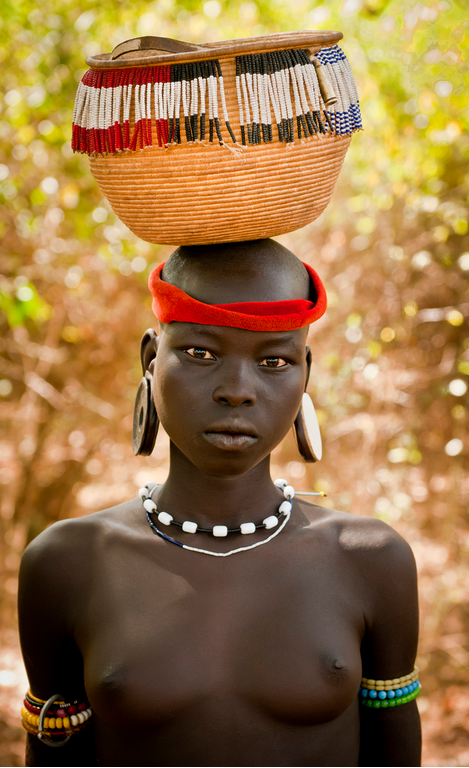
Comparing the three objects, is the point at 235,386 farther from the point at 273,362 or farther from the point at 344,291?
the point at 344,291

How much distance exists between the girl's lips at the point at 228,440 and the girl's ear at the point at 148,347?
0.36m

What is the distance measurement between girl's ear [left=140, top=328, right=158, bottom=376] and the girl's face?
0.59 ft

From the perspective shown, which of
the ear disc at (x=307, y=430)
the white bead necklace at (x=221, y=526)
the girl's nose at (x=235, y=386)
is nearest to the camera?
the girl's nose at (x=235, y=386)

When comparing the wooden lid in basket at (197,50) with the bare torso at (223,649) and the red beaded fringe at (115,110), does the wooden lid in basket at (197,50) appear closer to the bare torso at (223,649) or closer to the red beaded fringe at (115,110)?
the red beaded fringe at (115,110)

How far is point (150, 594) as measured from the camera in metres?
1.66

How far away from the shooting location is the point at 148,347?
1819mm

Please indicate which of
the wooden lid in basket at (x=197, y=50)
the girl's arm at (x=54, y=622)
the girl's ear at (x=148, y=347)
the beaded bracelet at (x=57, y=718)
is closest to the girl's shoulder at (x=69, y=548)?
the girl's arm at (x=54, y=622)

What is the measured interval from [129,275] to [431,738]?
3.41 meters

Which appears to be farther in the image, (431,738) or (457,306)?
(457,306)

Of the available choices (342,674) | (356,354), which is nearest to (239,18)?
(356,354)

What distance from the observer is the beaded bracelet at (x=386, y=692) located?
178 centimetres

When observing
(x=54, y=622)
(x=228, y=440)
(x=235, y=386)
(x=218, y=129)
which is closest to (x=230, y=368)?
(x=235, y=386)

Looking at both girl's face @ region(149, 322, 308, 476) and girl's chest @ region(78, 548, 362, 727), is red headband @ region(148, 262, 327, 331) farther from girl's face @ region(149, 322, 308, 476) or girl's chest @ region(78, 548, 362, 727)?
girl's chest @ region(78, 548, 362, 727)

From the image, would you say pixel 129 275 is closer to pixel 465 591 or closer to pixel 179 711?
pixel 465 591
